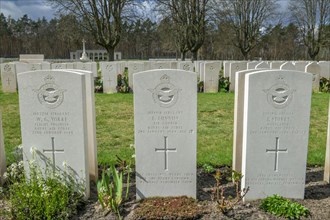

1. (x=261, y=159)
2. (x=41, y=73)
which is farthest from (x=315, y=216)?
(x=41, y=73)

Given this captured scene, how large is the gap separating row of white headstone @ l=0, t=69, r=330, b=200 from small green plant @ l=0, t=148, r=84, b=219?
0.12 metres

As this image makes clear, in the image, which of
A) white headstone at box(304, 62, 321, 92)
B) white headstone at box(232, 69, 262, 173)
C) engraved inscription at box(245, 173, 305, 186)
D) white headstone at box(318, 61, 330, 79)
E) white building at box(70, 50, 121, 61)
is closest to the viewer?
engraved inscription at box(245, 173, 305, 186)

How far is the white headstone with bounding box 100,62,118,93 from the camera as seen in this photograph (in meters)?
12.7

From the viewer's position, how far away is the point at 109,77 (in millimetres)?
12898

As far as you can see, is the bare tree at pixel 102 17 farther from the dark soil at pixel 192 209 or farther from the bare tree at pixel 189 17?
the dark soil at pixel 192 209

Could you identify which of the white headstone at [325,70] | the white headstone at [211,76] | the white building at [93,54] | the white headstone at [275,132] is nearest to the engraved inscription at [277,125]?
the white headstone at [275,132]

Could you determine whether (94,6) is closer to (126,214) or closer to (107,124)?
(107,124)

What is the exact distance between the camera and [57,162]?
3.67 m

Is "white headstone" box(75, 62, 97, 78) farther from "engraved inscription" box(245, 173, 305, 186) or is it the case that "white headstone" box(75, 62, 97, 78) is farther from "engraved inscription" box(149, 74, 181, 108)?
"engraved inscription" box(245, 173, 305, 186)

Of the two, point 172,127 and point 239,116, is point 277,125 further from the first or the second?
point 172,127

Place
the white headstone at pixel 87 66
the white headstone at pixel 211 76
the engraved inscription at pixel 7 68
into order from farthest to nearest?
the white headstone at pixel 87 66 → the engraved inscription at pixel 7 68 → the white headstone at pixel 211 76

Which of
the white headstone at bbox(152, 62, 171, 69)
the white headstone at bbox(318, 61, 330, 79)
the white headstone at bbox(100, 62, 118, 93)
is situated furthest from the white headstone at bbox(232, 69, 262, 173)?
the white headstone at bbox(318, 61, 330, 79)

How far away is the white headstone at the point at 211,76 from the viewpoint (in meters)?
12.8

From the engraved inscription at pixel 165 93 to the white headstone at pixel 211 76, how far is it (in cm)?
946
